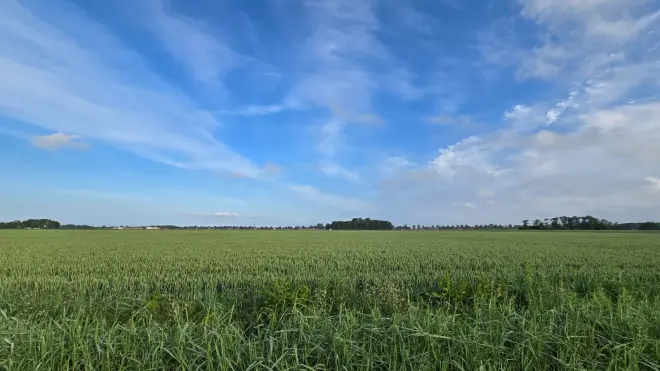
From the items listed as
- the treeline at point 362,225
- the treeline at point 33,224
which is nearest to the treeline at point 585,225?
the treeline at point 362,225

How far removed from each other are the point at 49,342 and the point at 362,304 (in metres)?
6.09

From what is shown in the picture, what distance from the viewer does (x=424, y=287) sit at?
11914mm

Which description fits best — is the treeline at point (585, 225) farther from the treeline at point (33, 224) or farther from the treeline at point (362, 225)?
the treeline at point (33, 224)

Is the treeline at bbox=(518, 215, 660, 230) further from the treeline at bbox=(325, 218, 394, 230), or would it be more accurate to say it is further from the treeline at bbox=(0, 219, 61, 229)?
the treeline at bbox=(0, 219, 61, 229)

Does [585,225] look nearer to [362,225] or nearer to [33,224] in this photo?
[362,225]

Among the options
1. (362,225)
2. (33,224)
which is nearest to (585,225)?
(362,225)

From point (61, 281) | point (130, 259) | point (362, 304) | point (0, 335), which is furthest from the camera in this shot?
point (130, 259)

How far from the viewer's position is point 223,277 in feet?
45.0

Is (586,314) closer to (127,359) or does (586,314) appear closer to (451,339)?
(451,339)

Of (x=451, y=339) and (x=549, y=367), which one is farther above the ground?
(x=451, y=339)

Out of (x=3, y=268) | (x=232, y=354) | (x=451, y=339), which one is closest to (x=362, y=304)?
(x=451, y=339)

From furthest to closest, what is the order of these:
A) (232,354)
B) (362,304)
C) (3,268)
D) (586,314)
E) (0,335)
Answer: (3,268) → (362,304) → (586,314) → (0,335) → (232,354)

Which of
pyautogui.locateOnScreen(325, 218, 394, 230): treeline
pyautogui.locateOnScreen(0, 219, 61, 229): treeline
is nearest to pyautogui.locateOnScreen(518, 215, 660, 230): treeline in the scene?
pyautogui.locateOnScreen(325, 218, 394, 230): treeline

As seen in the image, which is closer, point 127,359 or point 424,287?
point 127,359
